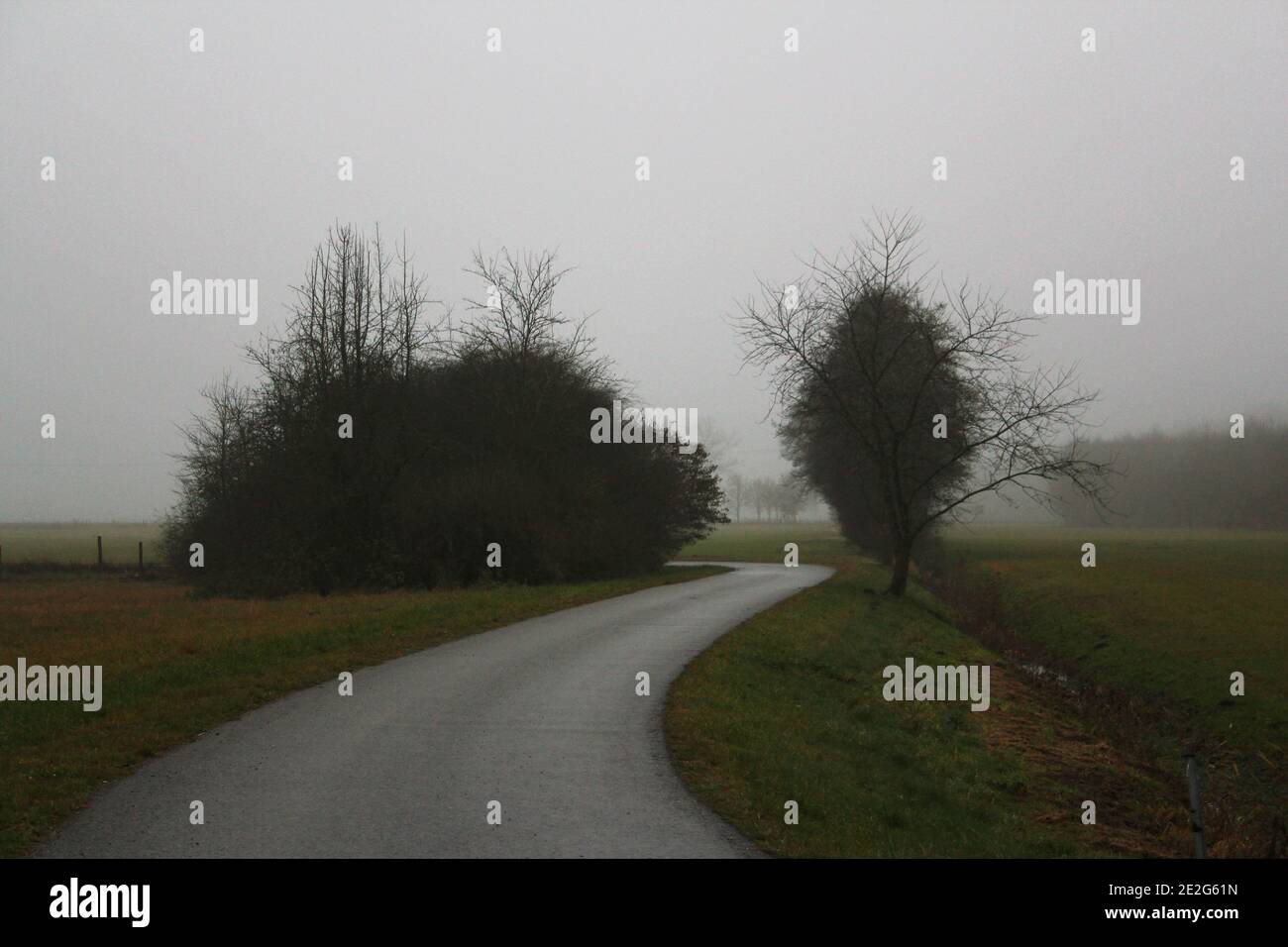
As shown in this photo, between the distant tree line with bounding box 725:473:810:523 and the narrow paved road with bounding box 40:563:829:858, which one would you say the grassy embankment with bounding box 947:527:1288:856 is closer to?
the narrow paved road with bounding box 40:563:829:858

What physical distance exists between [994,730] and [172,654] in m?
12.8

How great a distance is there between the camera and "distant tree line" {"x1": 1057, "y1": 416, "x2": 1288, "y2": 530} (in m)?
74.7

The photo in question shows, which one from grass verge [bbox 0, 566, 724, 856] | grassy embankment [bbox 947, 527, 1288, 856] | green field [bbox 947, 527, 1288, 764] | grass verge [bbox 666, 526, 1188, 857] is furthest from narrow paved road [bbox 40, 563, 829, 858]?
green field [bbox 947, 527, 1288, 764]

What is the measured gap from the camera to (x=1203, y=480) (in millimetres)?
87812

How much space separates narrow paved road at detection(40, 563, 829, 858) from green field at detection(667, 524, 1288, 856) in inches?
27.6

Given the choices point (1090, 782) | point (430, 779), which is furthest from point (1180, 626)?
point (430, 779)

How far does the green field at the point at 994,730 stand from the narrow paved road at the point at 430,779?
701 millimetres

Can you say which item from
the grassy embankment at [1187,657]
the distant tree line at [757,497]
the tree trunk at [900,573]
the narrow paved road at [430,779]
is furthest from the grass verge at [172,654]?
the distant tree line at [757,497]

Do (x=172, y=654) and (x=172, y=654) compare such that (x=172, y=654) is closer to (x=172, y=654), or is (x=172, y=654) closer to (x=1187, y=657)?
(x=172, y=654)

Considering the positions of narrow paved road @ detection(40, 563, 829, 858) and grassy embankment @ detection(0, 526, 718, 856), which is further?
grassy embankment @ detection(0, 526, 718, 856)
